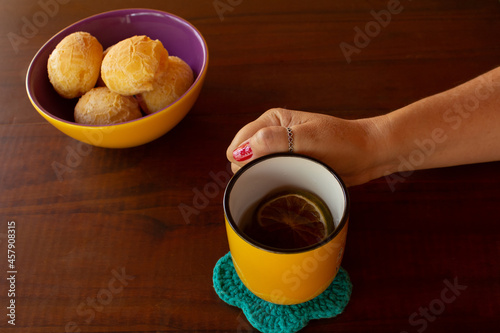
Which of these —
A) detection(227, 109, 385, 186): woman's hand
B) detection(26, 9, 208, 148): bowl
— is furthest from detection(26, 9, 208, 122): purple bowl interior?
detection(227, 109, 385, 186): woman's hand

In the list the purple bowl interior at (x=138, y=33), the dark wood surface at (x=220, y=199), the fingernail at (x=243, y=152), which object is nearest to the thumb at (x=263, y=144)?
the fingernail at (x=243, y=152)

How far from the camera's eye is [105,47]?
0.77 metres

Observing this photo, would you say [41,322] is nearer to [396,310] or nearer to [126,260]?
[126,260]

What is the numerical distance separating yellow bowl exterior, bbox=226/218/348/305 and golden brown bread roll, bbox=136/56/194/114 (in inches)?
10.7

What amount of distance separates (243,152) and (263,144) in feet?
0.10

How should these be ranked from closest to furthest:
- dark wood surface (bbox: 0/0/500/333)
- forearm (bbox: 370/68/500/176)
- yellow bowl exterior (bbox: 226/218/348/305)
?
yellow bowl exterior (bbox: 226/218/348/305)
dark wood surface (bbox: 0/0/500/333)
forearm (bbox: 370/68/500/176)

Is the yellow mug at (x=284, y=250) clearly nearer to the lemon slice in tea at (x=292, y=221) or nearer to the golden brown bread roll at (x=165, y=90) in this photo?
the lemon slice in tea at (x=292, y=221)

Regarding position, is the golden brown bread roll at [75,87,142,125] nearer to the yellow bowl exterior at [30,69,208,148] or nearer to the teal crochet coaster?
the yellow bowl exterior at [30,69,208,148]

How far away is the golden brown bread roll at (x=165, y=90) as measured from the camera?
65 cm

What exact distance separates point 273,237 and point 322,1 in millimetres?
615

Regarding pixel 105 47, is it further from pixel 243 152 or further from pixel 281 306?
pixel 281 306

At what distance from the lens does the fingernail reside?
544 millimetres

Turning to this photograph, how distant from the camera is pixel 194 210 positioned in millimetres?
610

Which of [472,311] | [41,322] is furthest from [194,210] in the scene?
[472,311]
